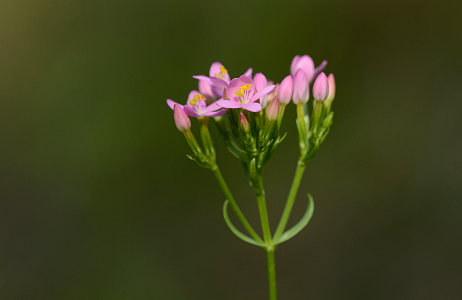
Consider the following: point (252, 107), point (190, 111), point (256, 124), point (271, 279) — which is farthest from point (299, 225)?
point (190, 111)

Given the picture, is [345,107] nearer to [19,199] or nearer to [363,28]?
[363,28]

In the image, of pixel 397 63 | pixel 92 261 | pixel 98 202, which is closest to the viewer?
pixel 92 261

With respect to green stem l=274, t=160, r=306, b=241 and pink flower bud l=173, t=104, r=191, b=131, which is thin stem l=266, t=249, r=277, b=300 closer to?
green stem l=274, t=160, r=306, b=241

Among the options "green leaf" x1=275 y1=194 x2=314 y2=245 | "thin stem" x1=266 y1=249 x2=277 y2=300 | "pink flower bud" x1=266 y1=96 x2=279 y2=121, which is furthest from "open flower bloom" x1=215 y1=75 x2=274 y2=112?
"thin stem" x1=266 y1=249 x2=277 y2=300

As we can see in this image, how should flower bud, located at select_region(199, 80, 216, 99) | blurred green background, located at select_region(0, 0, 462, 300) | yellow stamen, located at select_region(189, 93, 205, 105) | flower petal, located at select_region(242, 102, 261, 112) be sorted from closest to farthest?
flower petal, located at select_region(242, 102, 261, 112) → yellow stamen, located at select_region(189, 93, 205, 105) → flower bud, located at select_region(199, 80, 216, 99) → blurred green background, located at select_region(0, 0, 462, 300)

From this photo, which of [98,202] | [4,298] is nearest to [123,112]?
[98,202]

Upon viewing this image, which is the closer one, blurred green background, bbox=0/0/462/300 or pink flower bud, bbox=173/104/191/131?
pink flower bud, bbox=173/104/191/131

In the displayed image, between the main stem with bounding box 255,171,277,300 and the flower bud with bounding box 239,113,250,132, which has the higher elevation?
the flower bud with bounding box 239,113,250,132

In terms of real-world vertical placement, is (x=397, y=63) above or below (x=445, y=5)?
below
